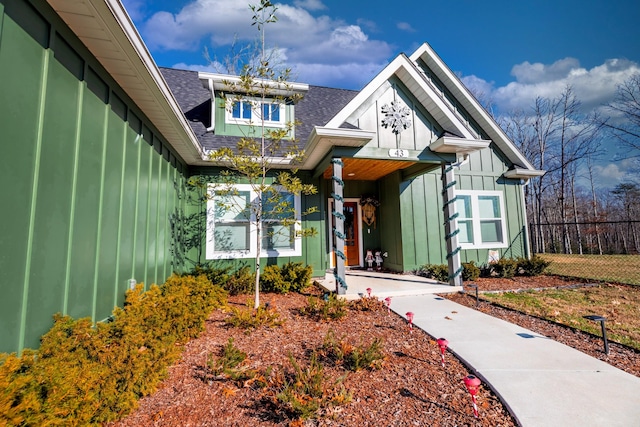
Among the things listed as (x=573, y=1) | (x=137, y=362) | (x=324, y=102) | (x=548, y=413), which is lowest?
(x=548, y=413)

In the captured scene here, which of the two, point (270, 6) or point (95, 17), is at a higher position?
point (270, 6)

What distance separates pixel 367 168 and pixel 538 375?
589 centimetres

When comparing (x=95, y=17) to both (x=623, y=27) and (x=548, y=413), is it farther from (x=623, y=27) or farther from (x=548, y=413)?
(x=623, y=27)

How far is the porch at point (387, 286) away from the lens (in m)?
5.93

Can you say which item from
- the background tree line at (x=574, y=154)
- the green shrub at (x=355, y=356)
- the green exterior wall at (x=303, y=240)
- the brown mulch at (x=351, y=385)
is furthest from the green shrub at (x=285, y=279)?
the background tree line at (x=574, y=154)

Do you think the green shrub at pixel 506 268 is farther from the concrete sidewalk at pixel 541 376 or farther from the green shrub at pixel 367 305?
the green shrub at pixel 367 305

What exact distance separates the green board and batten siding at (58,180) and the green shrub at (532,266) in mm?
10114

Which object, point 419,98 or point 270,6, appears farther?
point 419,98

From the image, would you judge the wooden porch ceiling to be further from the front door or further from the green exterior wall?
the front door

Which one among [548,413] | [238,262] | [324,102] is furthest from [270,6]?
[548,413]

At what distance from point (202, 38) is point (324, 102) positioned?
4.37 m

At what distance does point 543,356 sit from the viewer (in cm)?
325

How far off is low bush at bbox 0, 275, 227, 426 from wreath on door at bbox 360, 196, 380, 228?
6663 mm

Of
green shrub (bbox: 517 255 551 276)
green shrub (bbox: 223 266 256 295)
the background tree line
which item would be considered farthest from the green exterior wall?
the background tree line
